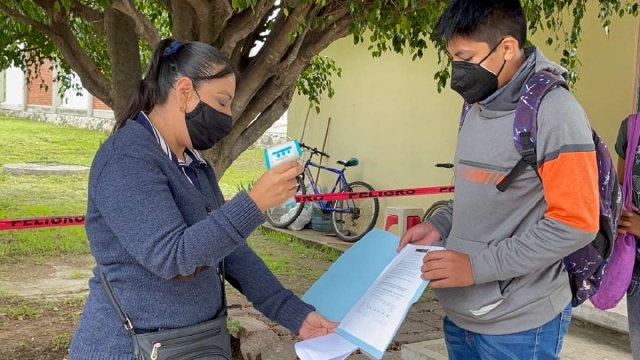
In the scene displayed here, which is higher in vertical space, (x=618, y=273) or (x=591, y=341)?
(x=618, y=273)

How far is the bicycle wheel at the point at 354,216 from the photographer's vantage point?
8.98 m

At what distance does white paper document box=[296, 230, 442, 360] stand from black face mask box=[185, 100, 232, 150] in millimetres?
574

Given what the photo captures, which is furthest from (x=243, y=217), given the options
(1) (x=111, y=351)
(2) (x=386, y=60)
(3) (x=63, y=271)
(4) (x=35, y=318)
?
(2) (x=386, y=60)

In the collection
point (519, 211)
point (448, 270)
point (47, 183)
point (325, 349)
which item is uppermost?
point (519, 211)

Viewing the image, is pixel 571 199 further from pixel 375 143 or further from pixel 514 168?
pixel 375 143

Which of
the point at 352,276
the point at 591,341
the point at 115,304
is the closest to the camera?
the point at 115,304

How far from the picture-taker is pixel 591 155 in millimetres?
1755

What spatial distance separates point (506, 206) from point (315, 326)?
2.25 feet

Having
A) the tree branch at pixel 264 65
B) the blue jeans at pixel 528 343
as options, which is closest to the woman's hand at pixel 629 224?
the blue jeans at pixel 528 343

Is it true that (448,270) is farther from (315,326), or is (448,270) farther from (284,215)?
(284,215)

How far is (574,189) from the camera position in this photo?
1730mm

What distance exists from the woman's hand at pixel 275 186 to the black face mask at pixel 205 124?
327 mm

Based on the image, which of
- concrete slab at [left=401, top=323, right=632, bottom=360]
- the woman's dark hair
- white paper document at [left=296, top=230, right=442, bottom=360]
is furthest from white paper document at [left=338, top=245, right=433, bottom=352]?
concrete slab at [left=401, top=323, right=632, bottom=360]

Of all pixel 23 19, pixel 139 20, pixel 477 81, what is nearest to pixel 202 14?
pixel 139 20
